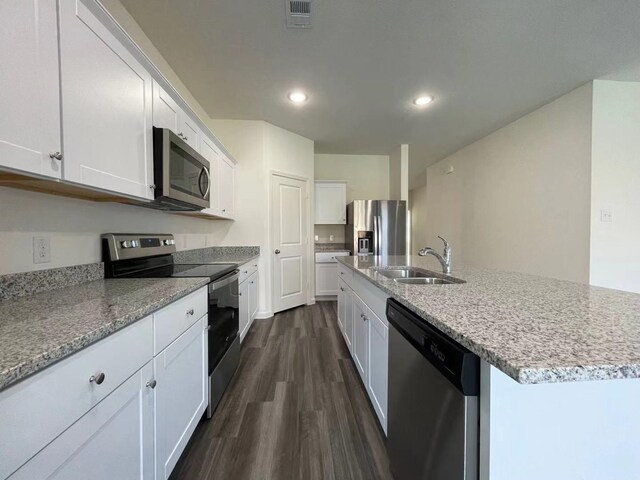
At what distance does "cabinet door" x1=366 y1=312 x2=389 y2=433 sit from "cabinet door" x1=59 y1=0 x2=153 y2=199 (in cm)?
145

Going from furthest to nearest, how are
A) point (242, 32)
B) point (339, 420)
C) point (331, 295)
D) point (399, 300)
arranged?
point (331, 295) → point (242, 32) → point (339, 420) → point (399, 300)

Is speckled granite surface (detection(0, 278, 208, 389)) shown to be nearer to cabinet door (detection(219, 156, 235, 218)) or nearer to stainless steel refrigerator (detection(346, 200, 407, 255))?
cabinet door (detection(219, 156, 235, 218))

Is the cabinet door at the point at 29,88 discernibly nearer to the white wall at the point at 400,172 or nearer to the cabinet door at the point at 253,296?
the cabinet door at the point at 253,296

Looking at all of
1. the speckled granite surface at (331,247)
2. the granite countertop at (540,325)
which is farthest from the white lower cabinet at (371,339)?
the speckled granite surface at (331,247)

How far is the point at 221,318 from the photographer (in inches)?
67.7

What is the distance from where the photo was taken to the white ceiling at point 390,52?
5.75 feet

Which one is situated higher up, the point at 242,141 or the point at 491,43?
the point at 491,43

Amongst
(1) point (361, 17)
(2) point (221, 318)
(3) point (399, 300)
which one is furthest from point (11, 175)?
(1) point (361, 17)

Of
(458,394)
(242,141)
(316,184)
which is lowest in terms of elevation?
(458,394)

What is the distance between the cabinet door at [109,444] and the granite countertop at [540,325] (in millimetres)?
963

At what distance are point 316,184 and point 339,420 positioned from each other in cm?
367

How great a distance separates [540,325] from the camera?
68 centimetres

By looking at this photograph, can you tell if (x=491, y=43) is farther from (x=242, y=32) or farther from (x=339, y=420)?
(x=339, y=420)

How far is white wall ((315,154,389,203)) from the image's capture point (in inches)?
200
